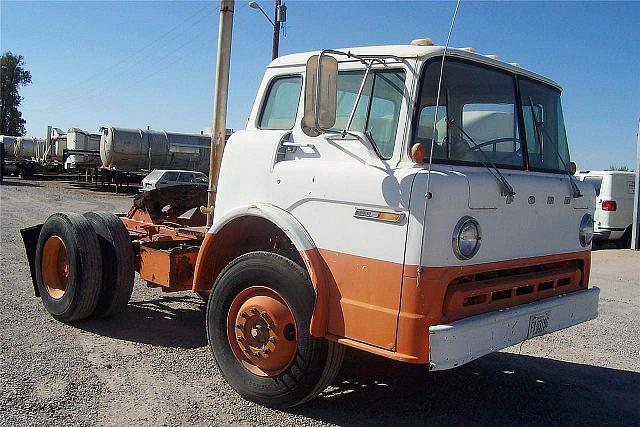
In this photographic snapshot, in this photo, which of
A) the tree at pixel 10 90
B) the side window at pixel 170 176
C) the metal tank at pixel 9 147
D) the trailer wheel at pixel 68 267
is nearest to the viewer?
the trailer wheel at pixel 68 267

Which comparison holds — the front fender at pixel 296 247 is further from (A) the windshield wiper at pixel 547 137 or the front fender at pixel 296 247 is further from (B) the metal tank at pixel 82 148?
(B) the metal tank at pixel 82 148

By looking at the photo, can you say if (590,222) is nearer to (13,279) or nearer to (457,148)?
(457,148)

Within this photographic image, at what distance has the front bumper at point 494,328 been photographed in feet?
11.4

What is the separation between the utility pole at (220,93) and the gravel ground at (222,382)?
1.53m

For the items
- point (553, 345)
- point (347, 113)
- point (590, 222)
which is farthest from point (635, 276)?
point (347, 113)

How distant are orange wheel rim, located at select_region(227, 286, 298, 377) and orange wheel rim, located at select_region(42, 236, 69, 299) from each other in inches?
117

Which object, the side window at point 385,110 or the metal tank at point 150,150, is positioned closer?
the side window at point 385,110

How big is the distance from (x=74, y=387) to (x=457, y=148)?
3271mm

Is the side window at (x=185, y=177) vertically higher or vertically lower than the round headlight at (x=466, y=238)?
lower

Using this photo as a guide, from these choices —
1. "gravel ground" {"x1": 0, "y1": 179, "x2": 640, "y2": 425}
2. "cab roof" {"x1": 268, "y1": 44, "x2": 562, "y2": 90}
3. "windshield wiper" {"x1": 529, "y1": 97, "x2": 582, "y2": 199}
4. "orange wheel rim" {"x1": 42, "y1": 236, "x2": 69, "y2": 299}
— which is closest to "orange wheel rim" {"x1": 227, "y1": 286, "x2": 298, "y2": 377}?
"gravel ground" {"x1": 0, "y1": 179, "x2": 640, "y2": 425}

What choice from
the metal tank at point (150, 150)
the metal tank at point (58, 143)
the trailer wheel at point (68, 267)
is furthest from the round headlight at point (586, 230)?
the metal tank at point (58, 143)

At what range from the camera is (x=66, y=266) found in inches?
260

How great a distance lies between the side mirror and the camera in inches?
147

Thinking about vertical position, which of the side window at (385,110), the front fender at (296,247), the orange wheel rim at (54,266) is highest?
the side window at (385,110)
